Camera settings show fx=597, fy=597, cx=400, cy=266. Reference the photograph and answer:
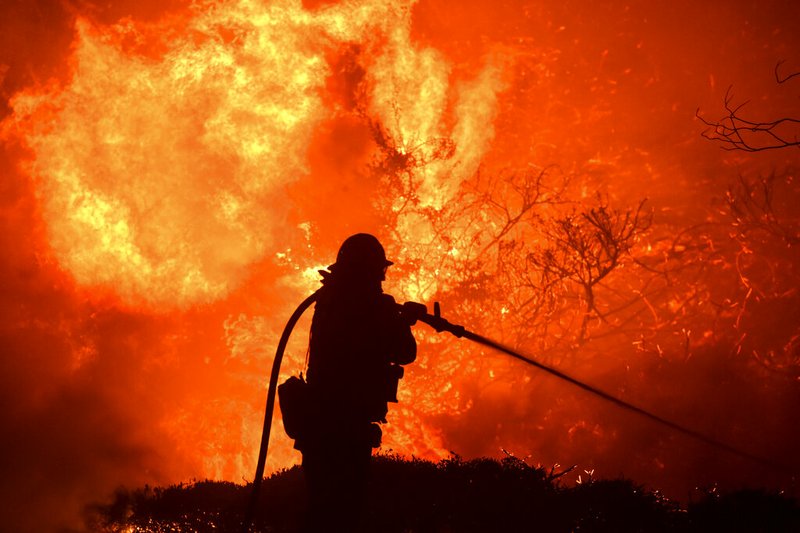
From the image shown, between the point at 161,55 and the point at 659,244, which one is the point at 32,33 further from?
the point at 659,244

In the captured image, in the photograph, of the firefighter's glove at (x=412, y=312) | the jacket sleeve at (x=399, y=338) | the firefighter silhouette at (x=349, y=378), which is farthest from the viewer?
the firefighter's glove at (x=412, y=312)

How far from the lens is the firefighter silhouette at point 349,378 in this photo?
16.4 feet

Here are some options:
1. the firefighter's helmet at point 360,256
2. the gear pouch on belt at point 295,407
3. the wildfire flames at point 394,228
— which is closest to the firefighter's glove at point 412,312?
the firefighter's helmet at point 360,256

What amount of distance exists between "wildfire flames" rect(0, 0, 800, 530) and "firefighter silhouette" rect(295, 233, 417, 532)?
45.1ft

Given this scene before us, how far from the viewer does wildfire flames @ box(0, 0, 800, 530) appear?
19062mm

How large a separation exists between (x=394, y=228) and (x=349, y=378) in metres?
14.9

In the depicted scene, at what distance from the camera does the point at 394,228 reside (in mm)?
19891

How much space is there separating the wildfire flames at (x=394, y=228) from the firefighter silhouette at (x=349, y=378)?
45.1 feet

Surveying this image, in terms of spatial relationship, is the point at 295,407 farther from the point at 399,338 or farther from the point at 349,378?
the point at 399,338

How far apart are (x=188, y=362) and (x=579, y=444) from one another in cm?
1474

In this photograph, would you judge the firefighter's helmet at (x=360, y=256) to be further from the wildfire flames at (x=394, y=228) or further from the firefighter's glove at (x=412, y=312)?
the wildfire flames at (x=394, y=228)

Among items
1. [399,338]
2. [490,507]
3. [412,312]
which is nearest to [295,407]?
[399,338]

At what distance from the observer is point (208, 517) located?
25.8ft

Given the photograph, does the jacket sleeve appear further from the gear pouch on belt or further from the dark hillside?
the dark hillside
